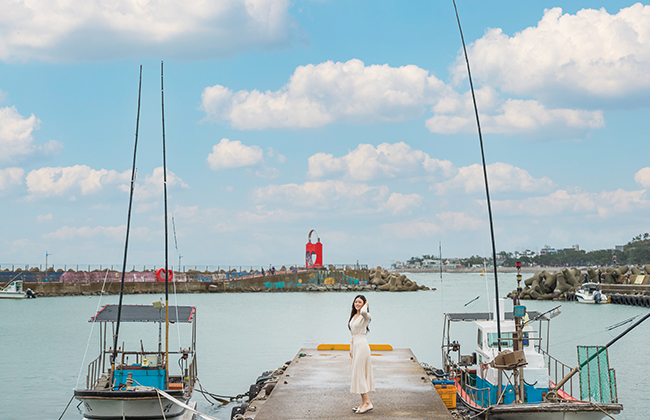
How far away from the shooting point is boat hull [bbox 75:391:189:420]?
16.3m

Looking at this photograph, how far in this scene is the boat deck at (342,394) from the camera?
12164mm

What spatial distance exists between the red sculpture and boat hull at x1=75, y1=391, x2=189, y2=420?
304 feet

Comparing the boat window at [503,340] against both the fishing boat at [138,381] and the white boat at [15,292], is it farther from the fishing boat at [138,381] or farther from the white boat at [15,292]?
the white boat at [15,292]

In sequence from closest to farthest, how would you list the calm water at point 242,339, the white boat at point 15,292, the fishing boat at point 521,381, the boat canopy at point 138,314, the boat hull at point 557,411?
the boat hull at point 557,411
the fishing boat at point 521,381
the boat canopy at point 138,314
the calm water at point 242,339
the white boat at point 15,292

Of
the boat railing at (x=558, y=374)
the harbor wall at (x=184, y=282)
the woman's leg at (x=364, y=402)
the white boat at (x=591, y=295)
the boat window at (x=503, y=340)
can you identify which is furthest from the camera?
the harbor wall at (x=184, y=282)

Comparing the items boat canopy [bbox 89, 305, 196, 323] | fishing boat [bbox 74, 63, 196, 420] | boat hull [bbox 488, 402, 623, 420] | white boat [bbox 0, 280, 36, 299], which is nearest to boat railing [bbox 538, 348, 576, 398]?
boat hull [bbox 488, 402, 623, 420]

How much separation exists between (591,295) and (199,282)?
2398 inches

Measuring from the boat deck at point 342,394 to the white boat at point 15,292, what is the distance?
84789mm

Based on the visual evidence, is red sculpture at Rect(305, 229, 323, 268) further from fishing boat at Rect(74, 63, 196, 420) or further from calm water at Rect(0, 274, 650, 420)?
fishing boat at Rect(74, 63, 196, 420)

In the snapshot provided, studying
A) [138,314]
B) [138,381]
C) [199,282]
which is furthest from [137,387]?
[199,282]

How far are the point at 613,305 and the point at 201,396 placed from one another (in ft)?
205

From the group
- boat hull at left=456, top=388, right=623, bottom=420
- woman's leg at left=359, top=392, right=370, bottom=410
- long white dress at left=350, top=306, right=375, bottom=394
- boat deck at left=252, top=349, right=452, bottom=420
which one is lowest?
boat hull at left=456, top=388, right=623, bottom=420

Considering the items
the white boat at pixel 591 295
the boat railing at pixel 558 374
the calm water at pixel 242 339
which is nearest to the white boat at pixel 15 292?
the calm water at pixel 242 339

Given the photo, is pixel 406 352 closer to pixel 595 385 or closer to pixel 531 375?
pixel 531 375
